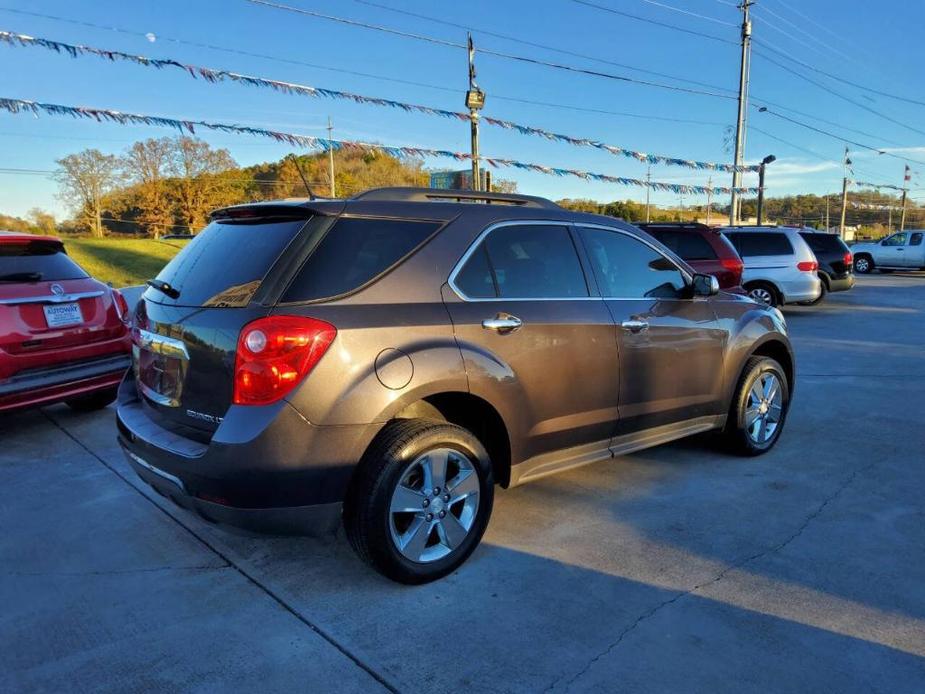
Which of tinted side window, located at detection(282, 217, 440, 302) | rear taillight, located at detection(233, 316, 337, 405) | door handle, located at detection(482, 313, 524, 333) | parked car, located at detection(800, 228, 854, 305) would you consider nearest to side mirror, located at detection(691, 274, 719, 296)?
door handle, located at detection(482, 313, 524, 333)

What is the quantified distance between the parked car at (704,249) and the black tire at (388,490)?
8.36m

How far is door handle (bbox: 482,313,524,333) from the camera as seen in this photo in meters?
3.09

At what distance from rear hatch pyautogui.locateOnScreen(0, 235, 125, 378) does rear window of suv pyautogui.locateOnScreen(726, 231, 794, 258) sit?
11859 mm

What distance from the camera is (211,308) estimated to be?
2795 millimetres

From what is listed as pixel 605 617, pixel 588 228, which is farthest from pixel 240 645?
pixel 588 228

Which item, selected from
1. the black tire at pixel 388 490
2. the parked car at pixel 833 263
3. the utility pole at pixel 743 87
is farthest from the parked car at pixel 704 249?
the utility pole at pixel 743 87

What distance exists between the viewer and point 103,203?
37.7 m

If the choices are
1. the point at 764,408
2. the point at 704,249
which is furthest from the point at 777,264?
the point at 764,408

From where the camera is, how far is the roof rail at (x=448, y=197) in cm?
313

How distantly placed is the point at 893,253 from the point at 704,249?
21.7m

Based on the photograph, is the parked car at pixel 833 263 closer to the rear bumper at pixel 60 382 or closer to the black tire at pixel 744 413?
the black tire at pixel 744 413

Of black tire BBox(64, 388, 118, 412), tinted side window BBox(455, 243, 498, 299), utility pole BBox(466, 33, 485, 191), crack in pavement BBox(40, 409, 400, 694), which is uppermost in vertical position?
utility pole BBox(466, 33, 485, 191)

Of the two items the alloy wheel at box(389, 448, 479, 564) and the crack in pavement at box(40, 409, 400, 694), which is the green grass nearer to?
the crack in pavement at box(40, 409, 400, 694)

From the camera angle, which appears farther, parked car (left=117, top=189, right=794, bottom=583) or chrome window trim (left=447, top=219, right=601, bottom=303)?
chrome window trim (left=447, top=219, right=601, bottom=303)
